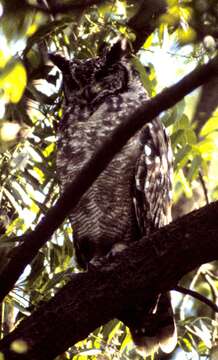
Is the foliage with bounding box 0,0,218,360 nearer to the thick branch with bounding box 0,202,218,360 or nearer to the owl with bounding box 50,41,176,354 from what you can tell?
the owl with bounding box 50,41,176,354

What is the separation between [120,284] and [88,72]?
1.13 metres

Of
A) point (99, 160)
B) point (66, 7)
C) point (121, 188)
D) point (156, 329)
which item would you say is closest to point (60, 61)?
point (121, 188)

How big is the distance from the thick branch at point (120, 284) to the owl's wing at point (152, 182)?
2.03 ft

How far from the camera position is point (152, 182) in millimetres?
2746

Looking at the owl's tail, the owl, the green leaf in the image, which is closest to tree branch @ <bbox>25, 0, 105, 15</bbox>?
the green leaf

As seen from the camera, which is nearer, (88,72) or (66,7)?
(66,7)

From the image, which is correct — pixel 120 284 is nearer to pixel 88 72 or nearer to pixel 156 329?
pixel 156 329

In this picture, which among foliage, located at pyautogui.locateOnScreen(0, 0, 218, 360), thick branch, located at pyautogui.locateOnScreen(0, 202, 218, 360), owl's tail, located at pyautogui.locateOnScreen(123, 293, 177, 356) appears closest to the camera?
thick branch, located at pyautogui.locateOnScreen(0, 202, 218, 360)

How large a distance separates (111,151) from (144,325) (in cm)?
125

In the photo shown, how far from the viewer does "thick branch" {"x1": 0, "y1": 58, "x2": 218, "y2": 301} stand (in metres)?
1.33

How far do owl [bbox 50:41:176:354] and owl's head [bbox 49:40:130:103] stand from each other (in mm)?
15

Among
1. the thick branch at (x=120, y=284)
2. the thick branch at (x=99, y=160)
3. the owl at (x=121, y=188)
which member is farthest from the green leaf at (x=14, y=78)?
the owl at (x=121, y=188)

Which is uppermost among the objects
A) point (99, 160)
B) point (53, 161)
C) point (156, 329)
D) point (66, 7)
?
point (53, 161)

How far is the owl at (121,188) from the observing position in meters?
2.66
